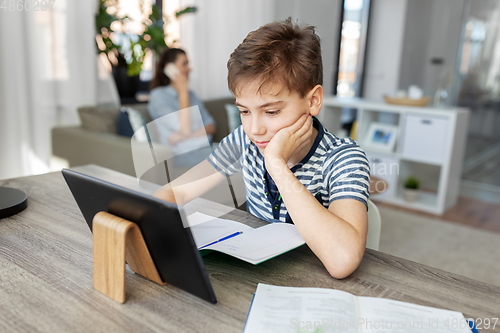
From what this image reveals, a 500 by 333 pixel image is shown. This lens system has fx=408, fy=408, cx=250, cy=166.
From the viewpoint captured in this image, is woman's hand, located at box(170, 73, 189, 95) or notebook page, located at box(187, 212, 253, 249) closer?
notebook page, located at box(187, 212, 253, 249)

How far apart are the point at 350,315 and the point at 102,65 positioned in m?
2.60

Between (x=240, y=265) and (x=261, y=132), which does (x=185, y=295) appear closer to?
(x=240, y=265)

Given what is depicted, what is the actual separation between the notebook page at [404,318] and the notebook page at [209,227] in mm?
300

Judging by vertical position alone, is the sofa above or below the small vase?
above

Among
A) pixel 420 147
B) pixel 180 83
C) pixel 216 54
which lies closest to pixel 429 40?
pixel 420 147

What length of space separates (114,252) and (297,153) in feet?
1.70

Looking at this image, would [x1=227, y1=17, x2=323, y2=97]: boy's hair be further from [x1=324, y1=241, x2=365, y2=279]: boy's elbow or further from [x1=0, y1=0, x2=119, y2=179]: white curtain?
[x1=0, y1=0, x2=119, y2=179]: white curtain

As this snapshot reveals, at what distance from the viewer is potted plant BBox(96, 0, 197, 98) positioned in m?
2.68

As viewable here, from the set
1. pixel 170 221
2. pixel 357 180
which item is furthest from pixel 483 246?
pixel 170 221

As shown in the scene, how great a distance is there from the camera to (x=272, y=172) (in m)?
0.82

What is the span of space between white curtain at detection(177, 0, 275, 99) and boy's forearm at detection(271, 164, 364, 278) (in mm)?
2780

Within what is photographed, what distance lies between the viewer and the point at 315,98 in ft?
3.03

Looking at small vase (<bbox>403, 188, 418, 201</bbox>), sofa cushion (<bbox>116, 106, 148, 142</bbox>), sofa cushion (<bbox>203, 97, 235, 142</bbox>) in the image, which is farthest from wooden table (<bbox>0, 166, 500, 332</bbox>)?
small vase (<bbox>403, 188, 418, 201</bbox>)

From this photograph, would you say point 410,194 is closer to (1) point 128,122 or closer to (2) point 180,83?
(2) point 180,83
